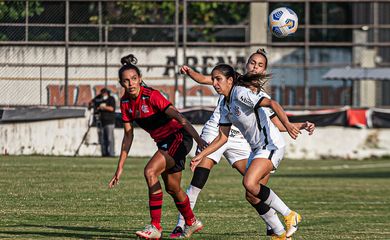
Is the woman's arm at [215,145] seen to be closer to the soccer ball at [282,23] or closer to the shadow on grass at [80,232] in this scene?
the shadow on grass at [80,232]

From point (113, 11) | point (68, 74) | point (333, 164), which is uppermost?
point (113, 11)

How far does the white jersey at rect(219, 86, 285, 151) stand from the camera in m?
10.6

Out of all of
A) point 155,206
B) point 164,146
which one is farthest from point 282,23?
point 155,206

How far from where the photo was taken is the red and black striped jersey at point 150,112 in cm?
1084

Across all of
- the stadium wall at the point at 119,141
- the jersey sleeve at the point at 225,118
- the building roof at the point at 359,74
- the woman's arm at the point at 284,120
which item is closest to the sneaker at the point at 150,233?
the jersey sleeve at the point at 225,118

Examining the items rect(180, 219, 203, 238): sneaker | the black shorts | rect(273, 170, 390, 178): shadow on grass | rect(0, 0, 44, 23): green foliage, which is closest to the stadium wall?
rect(0, 0, 44, 23): green foliage

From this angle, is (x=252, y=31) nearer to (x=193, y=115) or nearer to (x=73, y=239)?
(x=193, y=115)

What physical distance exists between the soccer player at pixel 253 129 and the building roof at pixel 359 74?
963 inches

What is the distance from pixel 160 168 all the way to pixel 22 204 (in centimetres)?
443

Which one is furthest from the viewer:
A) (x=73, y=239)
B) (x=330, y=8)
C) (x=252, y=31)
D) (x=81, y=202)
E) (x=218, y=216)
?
(x=330, y=8)

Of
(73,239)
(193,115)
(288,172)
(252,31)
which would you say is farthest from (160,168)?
(252,31)

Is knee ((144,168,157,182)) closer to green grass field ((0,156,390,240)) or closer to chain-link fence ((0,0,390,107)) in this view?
green grass field ((0,156,390,240))

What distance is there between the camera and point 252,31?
1277 inches

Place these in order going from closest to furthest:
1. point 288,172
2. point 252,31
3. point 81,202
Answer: point 81,202 → point 288,172 → point 252,31
